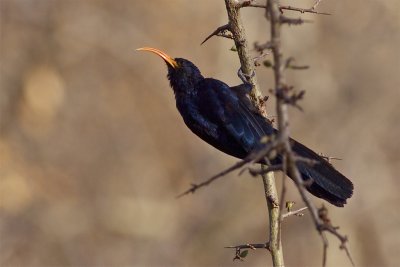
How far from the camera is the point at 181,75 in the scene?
5434mm

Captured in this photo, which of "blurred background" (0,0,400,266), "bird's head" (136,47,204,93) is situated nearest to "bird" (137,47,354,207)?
"bird's head" (136,47,204,93)

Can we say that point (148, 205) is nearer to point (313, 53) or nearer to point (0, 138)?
point (0, 138)

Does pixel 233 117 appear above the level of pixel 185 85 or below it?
below

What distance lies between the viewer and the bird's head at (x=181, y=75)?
538 cm

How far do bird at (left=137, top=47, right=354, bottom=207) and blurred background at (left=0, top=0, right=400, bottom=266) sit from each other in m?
5.91

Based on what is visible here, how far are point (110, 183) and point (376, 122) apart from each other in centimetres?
377

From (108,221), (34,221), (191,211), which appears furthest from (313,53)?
(34,221)

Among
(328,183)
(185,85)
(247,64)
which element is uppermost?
(185,85)

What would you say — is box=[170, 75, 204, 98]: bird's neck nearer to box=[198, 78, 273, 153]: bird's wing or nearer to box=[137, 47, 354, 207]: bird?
box=[137, 47, 354, 207]: bird

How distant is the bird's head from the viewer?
5.38 m

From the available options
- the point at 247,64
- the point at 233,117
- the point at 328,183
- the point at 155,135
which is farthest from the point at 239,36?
the point at 155,135

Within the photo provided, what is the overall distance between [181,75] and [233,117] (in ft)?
2.45

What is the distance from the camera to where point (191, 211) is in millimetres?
12086

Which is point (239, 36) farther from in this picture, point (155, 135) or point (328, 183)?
point (155, 135)
